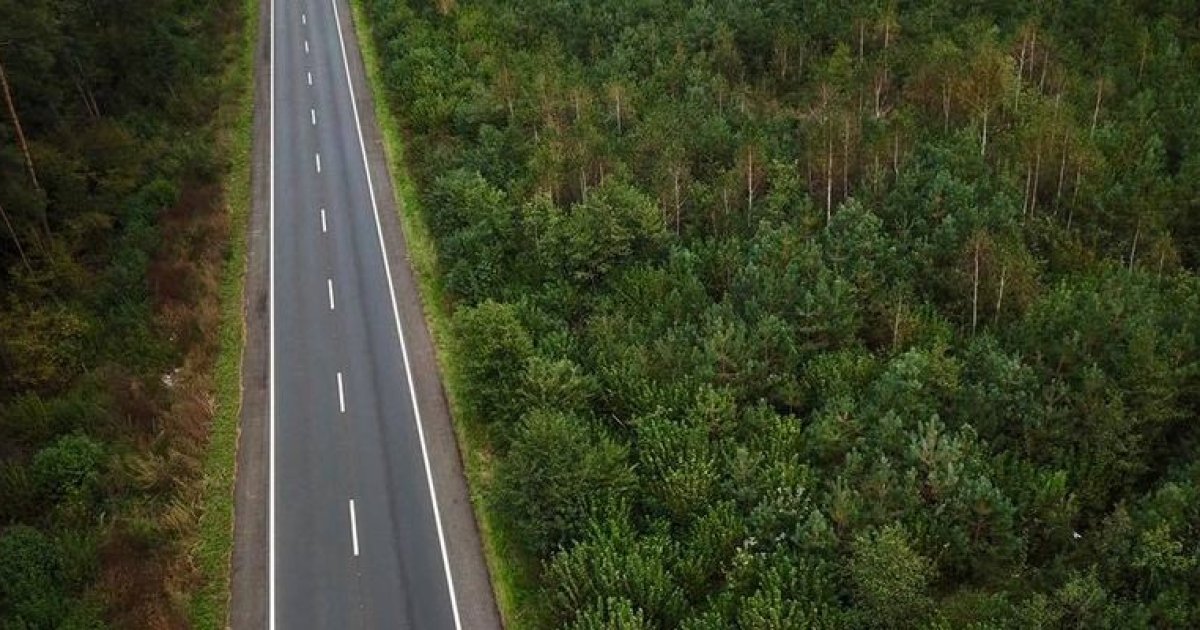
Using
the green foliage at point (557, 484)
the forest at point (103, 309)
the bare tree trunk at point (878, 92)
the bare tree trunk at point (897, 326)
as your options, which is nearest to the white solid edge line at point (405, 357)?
the green foliage at point (557, 484)

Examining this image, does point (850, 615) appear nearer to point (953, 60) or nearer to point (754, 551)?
point (754, 551)

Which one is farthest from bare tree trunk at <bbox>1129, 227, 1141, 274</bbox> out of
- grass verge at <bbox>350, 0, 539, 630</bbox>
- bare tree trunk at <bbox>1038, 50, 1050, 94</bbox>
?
grass verge at <bbox>350, 0, 539, 630</bbox>

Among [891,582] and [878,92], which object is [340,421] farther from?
[878,92]

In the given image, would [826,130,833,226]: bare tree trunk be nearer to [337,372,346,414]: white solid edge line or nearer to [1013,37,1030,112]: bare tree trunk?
[1013,37,1030,112]: bare tree trunk

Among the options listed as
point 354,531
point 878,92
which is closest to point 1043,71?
point 878,92

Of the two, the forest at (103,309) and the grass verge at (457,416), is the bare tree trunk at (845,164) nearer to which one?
the grass verge at (457,416)
